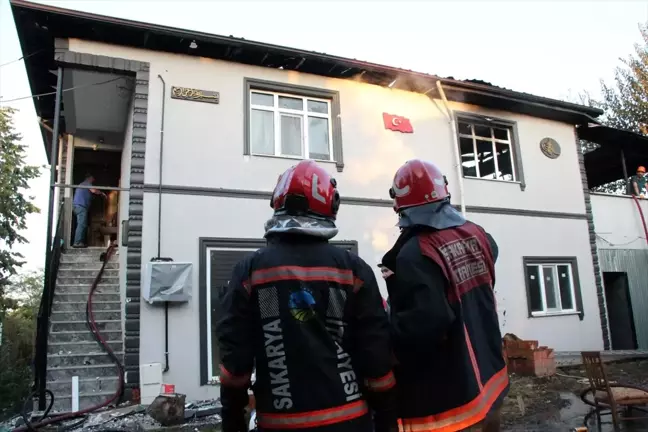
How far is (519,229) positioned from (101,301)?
29.4ft

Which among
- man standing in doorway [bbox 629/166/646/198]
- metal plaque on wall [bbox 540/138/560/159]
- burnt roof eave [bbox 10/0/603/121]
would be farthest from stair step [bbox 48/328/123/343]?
man standing in doorway [bbox 629/166/646/198]

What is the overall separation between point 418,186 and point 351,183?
285 inches

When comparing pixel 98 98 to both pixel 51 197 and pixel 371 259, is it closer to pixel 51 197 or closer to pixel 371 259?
pixel 51 197

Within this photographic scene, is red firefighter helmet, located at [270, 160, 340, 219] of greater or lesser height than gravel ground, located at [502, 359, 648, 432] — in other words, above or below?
above

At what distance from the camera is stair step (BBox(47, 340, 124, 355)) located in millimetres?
7664

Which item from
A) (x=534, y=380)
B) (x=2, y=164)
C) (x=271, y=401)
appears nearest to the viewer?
(x=271, y=401)

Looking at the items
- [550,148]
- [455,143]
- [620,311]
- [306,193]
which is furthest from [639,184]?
[306,193]

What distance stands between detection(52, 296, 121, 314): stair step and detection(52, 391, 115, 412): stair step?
6.31 ft

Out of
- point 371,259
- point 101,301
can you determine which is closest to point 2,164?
point 101,301

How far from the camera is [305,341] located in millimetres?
2029

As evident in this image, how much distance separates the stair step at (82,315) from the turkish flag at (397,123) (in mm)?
6399

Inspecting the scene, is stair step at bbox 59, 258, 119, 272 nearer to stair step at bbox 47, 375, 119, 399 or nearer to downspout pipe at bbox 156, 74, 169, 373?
downspout pipe at bbox 156, 74, 169, 373

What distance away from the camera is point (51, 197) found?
23.6 feet

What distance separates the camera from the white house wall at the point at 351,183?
7.98 m
